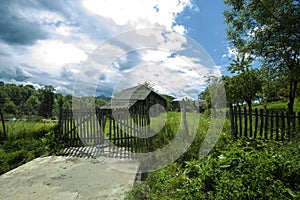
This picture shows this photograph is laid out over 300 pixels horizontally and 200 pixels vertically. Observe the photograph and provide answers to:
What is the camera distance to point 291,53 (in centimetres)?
1124

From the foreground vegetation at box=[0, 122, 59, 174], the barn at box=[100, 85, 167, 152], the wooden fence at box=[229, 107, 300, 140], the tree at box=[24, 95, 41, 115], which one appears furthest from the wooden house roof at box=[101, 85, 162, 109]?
the tree at box=[24, 95, 41, 115]

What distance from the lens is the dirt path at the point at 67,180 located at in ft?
10.7

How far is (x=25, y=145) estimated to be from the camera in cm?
654

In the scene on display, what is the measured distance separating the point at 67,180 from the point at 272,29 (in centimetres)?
1255

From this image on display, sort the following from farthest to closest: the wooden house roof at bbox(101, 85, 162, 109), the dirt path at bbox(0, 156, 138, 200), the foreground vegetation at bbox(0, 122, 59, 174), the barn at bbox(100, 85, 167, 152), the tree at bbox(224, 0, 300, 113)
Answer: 1. the wooden house roof at bbox(101, 85, 162, 109)
2. the tree at bbox(224, 0, 300, 113)
3. the barn at bbox(100, 85, 167, 152)
4. the foreground vegetation at bbox(0, 122, 59, 174)
5. the dirt path at bbox(0, 156, 138, 200)

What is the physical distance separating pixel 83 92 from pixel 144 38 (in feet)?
8.71

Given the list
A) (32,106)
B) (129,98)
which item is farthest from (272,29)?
(32,106)

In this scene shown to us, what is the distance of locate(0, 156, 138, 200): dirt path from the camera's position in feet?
10.7

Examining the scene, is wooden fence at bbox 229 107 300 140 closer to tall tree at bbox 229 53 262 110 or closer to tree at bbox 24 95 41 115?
tall tree at bbox 229 53 262 110

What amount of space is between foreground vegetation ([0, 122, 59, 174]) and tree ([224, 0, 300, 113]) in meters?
12.1

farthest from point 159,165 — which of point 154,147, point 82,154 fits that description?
point 82,154

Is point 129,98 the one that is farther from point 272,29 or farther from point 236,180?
point 236,180

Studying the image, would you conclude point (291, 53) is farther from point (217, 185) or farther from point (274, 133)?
point (217, 185)

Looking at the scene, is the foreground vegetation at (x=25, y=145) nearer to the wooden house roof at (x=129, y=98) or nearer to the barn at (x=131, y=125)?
the barn at (x=131, y=125)
